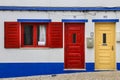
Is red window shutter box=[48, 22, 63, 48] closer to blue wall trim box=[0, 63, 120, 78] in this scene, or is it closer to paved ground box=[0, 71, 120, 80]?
blue wall trim box=[0, 63, 120, 78]

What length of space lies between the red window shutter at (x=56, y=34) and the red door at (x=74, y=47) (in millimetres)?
344

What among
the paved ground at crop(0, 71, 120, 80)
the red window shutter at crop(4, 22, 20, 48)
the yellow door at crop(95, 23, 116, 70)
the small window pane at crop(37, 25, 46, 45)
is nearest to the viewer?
the paved ground at crop(0, 71, 120, 80)

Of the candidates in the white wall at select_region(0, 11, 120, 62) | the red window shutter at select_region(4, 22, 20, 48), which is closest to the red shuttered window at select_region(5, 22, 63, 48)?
the red window shutter at select_region(4, 22, 20, 48)

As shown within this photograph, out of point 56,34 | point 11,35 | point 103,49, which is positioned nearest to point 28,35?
point 11,35

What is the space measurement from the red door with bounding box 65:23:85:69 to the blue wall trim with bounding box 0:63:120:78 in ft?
1.38

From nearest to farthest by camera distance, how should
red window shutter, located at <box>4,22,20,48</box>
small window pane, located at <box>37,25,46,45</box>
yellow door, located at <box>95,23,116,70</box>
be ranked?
red window shutter, located at <box>4,22,20,48</box>, yellow door, located at <box>95,23,116,70</box>, small window pane, located at <box>37,25,46,45</box>

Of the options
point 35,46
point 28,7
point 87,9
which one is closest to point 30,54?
point 35,46

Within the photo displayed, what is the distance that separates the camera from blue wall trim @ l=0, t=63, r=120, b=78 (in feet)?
68.2

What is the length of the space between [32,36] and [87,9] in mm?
3060

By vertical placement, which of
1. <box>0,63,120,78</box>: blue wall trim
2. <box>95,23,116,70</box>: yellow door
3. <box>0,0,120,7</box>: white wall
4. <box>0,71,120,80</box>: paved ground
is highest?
<box>0,0,120,7</box>: white wall

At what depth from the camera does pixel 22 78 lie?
1997cm

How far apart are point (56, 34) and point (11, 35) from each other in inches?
87.0

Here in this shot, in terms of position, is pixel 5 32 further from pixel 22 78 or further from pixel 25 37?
pixel 22 78

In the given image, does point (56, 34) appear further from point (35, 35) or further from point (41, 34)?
point (35, 35)
